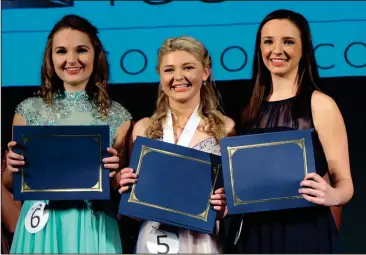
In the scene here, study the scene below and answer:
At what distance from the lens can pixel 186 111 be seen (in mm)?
3119

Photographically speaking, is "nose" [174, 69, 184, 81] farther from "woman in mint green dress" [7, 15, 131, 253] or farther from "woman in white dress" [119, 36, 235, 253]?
"woman in mint green dress" [7, 15, 131, 253]

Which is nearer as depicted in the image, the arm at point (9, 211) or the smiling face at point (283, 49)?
the smiling face at point (283, 49)

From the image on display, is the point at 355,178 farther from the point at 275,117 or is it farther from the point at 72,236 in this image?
the point at 72,236

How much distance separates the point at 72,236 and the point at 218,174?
0.68 metres

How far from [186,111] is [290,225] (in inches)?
26.5

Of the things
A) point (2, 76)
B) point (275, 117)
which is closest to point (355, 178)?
point (275, 117)

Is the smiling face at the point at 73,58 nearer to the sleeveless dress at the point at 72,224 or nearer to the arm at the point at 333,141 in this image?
the sleeveless dress at the point at 72,224

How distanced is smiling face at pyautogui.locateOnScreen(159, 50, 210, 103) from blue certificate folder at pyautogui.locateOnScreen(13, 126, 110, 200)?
35 cm

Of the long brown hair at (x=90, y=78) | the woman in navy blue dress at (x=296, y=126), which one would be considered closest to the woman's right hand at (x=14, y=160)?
the long brown hair at (x=90, y=78)

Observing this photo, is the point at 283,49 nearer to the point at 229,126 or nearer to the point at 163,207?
the point at 229,126

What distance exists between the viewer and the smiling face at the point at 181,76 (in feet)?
10.1

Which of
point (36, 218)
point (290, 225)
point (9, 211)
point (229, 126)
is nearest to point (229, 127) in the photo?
point (229, 126)

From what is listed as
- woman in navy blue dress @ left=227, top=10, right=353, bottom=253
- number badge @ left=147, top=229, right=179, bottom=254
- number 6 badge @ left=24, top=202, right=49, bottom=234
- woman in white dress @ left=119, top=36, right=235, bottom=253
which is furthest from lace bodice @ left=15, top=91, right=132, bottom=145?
woman in navy blue dress @ left=227, top=10, right=353, bottom=253

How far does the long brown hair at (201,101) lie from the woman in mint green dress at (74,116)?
170mm
